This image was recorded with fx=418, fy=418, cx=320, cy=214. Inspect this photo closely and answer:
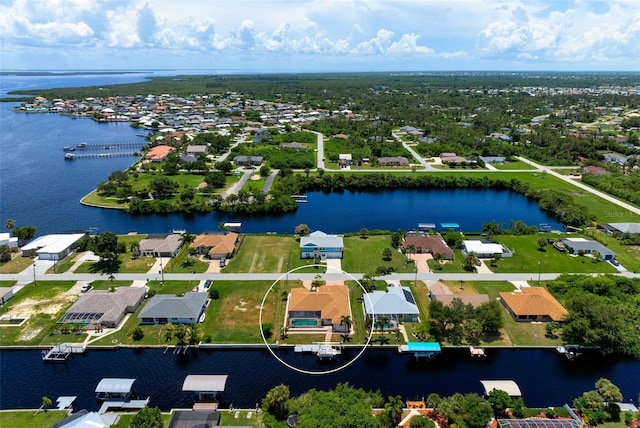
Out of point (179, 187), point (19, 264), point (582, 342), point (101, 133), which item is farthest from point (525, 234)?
point (101, 133)

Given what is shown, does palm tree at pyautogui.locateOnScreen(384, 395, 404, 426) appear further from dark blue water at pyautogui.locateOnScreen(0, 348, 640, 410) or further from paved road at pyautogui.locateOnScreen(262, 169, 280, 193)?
paved road at pyautogui.locateOnScreen(262, 169, 280, 193)

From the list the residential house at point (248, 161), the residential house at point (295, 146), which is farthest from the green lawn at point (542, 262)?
the residential house at point (295, 146)

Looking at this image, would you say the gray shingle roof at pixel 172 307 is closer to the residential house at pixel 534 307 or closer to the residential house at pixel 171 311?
the residential house at pixel 171 311

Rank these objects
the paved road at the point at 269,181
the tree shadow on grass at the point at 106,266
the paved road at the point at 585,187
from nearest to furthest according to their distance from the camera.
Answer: the tree shadow on grass at the point at 106,266
the paved road at the point at 585,187
the paved road at the point at 269,181

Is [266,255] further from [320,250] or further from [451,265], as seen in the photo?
[451,265]

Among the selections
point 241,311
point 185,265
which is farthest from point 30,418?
point 185,265
